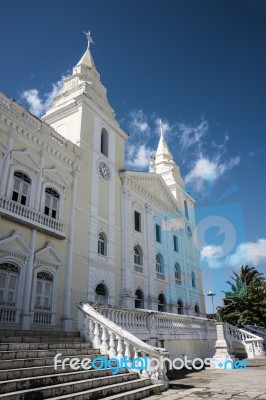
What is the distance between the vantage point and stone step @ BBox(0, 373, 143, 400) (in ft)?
17.7

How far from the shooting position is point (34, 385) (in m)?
5.86

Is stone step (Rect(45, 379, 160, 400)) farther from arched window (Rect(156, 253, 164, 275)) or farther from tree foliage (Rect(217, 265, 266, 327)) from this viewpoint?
tree foliage (Rect(217, 265, 266, 327))

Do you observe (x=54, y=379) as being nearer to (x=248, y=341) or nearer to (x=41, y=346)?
(x=41, y=346)

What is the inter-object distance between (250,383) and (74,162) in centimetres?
1306

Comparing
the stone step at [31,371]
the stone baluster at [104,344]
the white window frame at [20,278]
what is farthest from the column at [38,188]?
the stone step at [31,371]

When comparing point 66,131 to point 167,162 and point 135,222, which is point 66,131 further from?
point 167,162

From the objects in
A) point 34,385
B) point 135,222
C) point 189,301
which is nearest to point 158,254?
point 135,222

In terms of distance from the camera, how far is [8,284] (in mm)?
12195

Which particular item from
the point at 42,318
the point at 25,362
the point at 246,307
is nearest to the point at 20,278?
the point at 42,318

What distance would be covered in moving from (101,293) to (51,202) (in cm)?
584

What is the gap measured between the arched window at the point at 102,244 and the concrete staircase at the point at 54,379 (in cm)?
926

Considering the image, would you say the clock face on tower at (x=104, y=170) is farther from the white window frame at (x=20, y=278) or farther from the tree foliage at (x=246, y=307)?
the tree foliage at (x=246, y=307)

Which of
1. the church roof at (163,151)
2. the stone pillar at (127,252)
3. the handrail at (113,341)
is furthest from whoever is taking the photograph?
the church roof at (163,151)

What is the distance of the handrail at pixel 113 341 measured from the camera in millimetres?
8133
